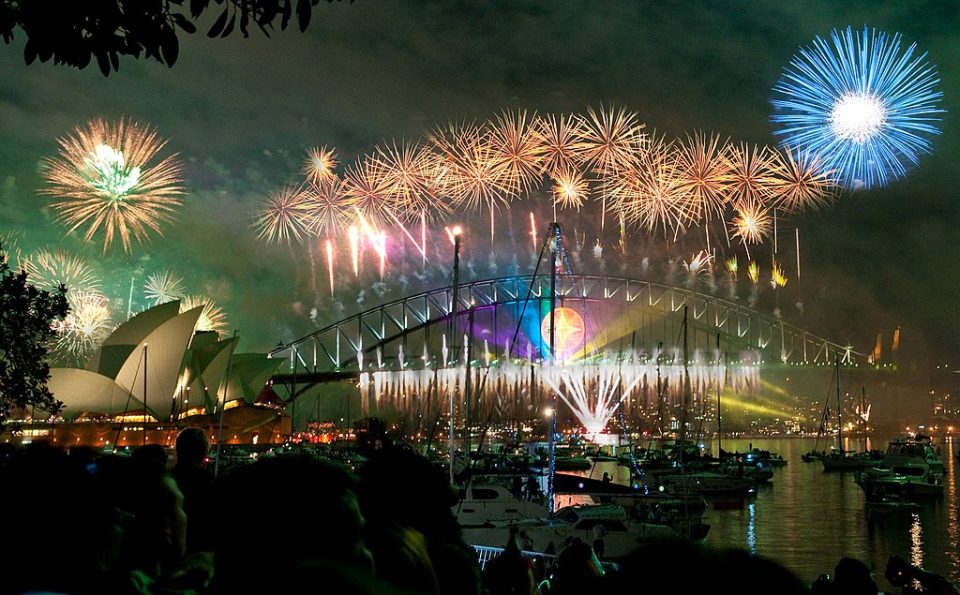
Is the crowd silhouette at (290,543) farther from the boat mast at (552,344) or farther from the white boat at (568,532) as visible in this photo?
the boat mast at (552,344)

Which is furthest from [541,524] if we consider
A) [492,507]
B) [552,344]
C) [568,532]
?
[552,344]

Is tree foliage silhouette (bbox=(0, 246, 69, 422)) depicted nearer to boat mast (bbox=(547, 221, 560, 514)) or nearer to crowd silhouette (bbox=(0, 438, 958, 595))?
boat mast (bbox=(547, 221, 560, 514))

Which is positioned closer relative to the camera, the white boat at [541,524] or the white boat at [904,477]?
the white boat at [541,524]

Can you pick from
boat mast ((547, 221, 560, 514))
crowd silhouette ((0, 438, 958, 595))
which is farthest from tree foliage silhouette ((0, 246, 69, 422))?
crowd silhouette ((0, 438, 958, 595))

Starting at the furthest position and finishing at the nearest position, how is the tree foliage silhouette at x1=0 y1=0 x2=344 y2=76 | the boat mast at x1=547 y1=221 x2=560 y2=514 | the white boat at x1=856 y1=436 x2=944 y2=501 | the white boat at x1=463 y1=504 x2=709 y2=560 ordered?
1. the white boat at x1=856 y1=436 x2=944 y2=501
2. the boat mast at x1=547 y1=221 x2=560 y2=514
3. the white boat at x1=463 y1=504 x2=709 y2=560
4. the tree foliage silhouette at x1=0 y1=0 x2=344 y2=76

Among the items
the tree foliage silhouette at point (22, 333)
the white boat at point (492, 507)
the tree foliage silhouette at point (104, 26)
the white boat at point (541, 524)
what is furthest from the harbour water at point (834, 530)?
the tree foliage silhouette at point (104, 26)

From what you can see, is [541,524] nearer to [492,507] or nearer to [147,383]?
[492,507]
